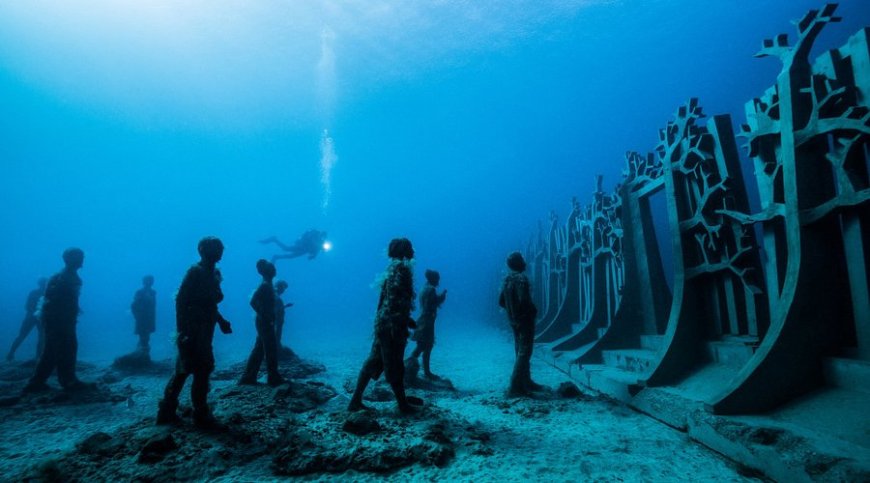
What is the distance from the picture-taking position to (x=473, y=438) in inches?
159

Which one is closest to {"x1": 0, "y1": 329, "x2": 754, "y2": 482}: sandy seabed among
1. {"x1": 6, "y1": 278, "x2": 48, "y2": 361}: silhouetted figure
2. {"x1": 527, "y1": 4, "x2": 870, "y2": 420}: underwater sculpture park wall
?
{"x1": 527, "y1": 4, "x2": 870, "y2": 420}: underwater sculpture park wall

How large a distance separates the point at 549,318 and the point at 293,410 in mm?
11049

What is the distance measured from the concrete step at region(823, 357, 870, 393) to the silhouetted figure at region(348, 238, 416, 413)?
4.69 meters

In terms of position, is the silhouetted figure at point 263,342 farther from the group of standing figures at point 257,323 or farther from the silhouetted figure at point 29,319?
the silhouetted figure at point 29,319

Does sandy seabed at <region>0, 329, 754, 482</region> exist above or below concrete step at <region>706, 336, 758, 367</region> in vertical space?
below

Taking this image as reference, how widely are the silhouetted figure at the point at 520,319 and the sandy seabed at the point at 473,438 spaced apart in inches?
18.3

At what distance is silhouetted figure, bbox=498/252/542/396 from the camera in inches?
251

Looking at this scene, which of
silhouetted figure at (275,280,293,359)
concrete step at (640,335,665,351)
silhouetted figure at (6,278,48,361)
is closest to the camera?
concrete step at (640,335,665,351)

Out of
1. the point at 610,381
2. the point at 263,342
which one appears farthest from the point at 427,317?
the point at 610,381

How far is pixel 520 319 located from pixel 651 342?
10.2 feet

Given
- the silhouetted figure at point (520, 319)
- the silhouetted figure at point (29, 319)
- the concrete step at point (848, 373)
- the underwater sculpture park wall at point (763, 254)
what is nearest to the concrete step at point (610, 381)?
the underwater sculpture park wall at point (763, 254)

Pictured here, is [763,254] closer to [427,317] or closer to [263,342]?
[427,317]

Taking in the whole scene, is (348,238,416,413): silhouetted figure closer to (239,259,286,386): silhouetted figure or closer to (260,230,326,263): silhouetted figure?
(239,259,286,386): silhouetted figure

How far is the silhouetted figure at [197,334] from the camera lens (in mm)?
4320
